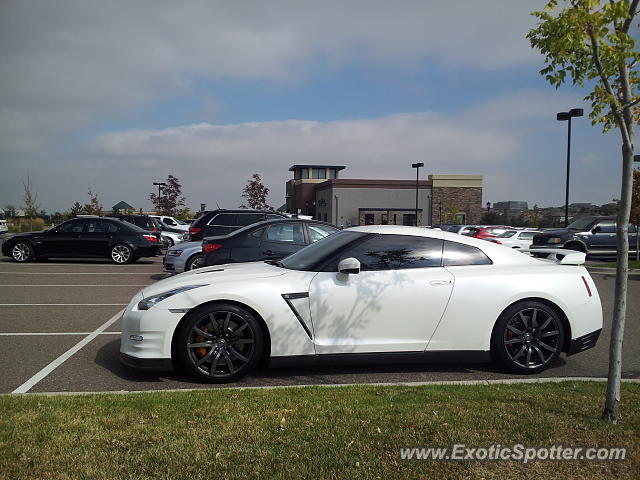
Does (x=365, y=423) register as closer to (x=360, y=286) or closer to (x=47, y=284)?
(x=360, y=286)

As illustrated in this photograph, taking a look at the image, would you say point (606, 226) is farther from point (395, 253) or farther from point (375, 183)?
point (375, 183)

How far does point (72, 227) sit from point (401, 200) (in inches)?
1778

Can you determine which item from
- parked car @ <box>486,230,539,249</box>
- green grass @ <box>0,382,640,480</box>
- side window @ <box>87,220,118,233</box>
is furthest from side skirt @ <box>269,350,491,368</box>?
parked car @ <box>486,230,539,249</box>

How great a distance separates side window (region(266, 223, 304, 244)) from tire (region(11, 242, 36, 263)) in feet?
35.8

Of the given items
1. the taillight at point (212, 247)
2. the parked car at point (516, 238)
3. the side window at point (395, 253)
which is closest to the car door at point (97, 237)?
the taillight at point (212, 247)

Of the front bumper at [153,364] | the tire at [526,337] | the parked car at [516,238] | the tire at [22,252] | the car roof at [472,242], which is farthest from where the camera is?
the parked car at [516,238]

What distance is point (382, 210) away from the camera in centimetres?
5816

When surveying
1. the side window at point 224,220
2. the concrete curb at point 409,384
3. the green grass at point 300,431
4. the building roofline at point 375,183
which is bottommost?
the concrete curb at point 409,384

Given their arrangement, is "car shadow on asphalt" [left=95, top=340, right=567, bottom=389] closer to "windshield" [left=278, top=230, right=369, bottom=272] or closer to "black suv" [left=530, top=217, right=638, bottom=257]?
"windshield" [left=278, top=230, right=369, bottom=272]

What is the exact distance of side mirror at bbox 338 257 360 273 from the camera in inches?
187

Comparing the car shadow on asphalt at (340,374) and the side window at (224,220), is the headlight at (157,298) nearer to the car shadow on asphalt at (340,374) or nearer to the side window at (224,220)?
the car shadow on asphalt at (340,374)

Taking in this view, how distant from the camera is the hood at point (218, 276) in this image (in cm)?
492

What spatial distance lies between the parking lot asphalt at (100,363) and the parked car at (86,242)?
7.15m

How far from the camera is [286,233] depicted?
967 cm
